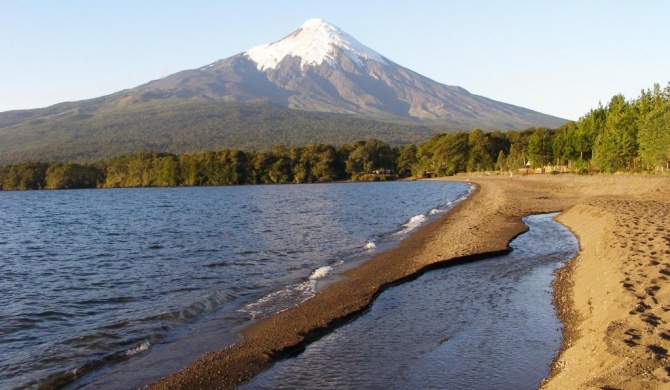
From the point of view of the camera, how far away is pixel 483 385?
901 centimetres

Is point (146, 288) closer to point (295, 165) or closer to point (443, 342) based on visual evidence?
point (443, 342)

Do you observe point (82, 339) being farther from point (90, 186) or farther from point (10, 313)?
point (90, 186)

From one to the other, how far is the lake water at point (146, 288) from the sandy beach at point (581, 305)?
105cm

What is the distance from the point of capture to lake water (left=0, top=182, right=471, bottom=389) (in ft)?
36.1

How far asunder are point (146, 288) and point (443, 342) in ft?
36.0

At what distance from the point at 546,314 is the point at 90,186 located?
16412 centimetres

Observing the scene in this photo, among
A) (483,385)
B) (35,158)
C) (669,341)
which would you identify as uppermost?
(35,158)

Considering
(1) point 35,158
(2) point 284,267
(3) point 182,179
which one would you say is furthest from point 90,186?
(2) point 284,267

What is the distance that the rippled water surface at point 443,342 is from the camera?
30.8 feet

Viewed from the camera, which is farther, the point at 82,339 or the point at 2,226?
the point at 2,226

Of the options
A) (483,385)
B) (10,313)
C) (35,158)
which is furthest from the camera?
(35,158)

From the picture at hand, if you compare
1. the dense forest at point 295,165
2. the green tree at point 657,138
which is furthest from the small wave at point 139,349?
the dense forest at point 295,165

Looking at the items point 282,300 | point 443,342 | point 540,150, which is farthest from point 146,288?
point 540,150

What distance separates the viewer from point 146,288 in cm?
1788
